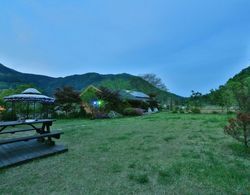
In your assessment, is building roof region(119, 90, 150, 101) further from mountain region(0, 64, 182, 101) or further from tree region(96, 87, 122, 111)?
mountain region(0, 64, 182, 101)

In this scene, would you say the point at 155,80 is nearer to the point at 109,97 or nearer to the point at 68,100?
the point at 109,97

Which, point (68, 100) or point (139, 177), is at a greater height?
point (68, 100)

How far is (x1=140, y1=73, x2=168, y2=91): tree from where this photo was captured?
61.3 meters

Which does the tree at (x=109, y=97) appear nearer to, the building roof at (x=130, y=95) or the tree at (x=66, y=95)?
the building roof at (x=130, y=95)

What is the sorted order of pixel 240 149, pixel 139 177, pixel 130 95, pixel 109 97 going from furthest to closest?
pixel 130 95 → pixel 109 97 → pixel 240 149 → pixel 139 177

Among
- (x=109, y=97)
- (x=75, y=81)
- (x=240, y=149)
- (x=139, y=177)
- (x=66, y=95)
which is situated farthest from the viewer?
(x=75, y=81)

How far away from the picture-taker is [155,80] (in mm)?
61938

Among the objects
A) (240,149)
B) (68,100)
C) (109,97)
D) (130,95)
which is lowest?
(240,149)

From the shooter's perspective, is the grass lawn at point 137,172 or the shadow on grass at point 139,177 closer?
the grass lawn at point 137,172

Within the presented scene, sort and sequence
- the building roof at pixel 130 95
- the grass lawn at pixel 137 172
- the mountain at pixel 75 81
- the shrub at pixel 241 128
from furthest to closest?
the mountain at pixel 75 81 < the building roof at pixel 130 95 < the shrub at pixel 241 128 < the grass lawn at pixel 137 172

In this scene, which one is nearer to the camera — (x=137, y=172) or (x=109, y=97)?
(x=137, y=172)

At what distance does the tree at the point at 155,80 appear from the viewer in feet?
201

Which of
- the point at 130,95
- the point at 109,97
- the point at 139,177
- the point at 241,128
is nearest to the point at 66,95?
the point at 109,97

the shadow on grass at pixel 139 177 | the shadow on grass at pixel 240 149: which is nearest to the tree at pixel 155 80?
the shadow on grass at pixel 240 149
